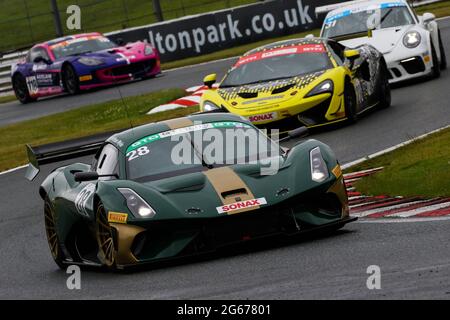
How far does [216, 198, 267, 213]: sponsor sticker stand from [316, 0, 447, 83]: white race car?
35.6 ft

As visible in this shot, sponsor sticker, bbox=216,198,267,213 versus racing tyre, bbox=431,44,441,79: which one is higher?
sponsor sticker, bbox=216,198,267,213

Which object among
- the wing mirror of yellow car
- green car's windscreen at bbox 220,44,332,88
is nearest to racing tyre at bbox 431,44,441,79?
the wing mirror of yellow car

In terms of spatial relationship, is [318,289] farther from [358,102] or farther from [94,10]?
[94,10]

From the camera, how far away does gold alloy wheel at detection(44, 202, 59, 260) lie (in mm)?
10621

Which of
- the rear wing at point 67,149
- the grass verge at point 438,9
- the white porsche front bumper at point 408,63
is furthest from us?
the grass verge at point 438,9

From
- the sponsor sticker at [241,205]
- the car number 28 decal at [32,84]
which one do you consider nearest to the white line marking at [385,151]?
the sponsor sticker at [241,205]

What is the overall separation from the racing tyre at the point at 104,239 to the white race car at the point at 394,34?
35.4ft

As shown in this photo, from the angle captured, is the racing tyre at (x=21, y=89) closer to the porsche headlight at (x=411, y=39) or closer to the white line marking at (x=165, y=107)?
the white line marking at (x=165, y=107)

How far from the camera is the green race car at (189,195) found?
8.91 m

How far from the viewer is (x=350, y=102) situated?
16.7 metres

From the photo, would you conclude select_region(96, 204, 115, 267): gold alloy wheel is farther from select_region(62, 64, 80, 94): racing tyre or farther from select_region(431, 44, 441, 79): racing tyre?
select_region(62, 64, 80, 94): racing tyre

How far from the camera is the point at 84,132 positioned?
71.4ft

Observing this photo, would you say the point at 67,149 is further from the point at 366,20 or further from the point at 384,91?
the point at 366,20

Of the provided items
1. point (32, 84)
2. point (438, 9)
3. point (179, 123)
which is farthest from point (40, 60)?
point (179, 123)
